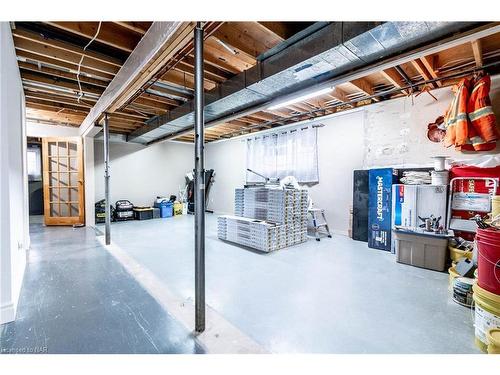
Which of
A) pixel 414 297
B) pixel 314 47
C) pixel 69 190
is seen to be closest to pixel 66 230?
pixel 69 190

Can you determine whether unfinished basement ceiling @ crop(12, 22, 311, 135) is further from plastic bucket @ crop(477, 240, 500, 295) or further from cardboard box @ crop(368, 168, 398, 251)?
cardboard box @ crop(368, 168, 398, 251)

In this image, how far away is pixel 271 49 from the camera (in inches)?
108

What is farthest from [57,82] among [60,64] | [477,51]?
[477,51]

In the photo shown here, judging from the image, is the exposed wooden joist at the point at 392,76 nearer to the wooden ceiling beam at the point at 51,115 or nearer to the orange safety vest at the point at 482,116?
A: the orange safety vest at the point at 482,116

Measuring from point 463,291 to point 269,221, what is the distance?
9.16ft

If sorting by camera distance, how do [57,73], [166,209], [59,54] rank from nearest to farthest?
1. [59,54]
2. [57,73]
3. [166,209]

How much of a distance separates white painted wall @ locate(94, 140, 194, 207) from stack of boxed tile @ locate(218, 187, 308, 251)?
4.72 meters

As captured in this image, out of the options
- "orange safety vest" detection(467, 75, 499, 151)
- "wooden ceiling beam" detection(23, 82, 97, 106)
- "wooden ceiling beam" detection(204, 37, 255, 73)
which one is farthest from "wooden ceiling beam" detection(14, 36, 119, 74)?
"orange safety vest" detection(467, 75, 499, 151)

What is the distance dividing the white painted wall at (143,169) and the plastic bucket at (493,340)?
28.2ft

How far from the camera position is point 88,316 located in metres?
1.99

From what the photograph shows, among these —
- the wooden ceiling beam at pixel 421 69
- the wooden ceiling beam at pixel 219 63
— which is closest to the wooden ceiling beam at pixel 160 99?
the wooden ceiling beam at pixel 219 63

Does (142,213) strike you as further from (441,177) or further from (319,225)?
(441,177)
